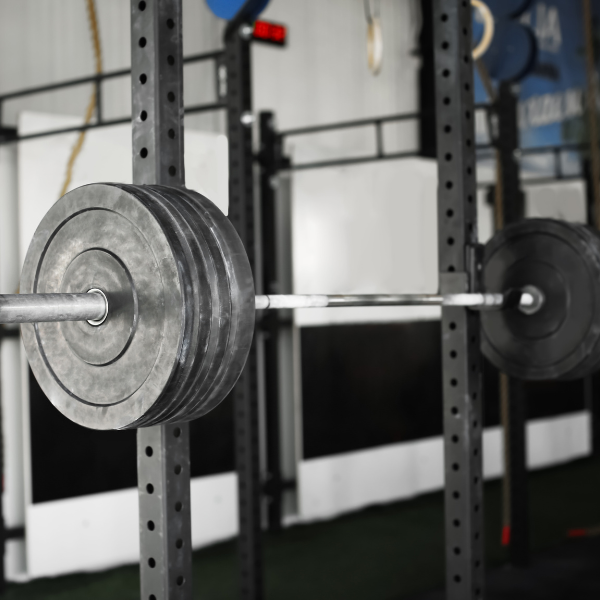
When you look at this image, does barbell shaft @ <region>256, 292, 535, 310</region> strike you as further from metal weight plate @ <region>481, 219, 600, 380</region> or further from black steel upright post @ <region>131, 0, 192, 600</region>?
black steel upright post @ <region>131, 0, 192, 600</region>

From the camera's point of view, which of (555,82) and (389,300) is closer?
(389,300)

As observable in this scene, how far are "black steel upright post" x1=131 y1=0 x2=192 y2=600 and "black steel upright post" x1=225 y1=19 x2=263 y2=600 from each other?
5.03 feet

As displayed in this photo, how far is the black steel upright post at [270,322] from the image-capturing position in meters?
4.47

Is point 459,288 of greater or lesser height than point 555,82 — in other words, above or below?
below

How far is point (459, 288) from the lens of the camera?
1.89 m

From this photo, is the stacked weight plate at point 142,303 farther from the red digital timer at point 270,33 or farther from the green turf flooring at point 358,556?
the red digital timer at point 270,33


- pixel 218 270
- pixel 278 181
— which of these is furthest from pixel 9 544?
pixel 218 270

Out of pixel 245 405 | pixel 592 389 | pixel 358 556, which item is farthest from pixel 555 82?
pixel 245 405

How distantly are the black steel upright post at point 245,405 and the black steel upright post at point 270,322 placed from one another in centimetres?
151

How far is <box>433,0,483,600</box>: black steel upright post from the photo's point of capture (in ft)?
6.10

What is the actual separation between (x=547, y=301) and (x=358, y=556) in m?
2.38

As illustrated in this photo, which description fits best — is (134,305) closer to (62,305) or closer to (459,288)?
(62,305)

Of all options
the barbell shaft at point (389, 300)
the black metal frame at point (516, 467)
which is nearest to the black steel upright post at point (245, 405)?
the barbell shaft at point (389, 300)

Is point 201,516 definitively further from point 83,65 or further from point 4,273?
point 83,65
